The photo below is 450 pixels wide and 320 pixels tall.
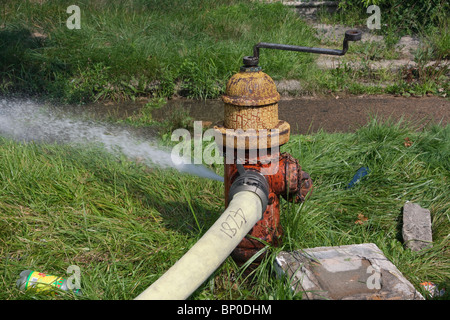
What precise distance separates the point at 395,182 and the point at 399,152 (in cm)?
37

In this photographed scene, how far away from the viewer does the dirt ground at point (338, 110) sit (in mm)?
4422

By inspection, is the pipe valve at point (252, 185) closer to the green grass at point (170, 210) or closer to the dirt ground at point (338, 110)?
the green grass at point (170, 210)

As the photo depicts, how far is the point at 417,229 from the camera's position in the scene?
252 cm

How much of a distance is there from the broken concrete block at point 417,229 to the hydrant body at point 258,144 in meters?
0.71

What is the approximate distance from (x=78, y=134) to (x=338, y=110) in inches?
101

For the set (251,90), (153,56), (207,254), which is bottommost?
(207,254)

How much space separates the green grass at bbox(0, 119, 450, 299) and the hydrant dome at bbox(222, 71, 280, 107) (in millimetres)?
602

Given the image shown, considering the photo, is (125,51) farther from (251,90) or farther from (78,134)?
(251,90)

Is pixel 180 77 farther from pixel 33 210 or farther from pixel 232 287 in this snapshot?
pixel 232 287
